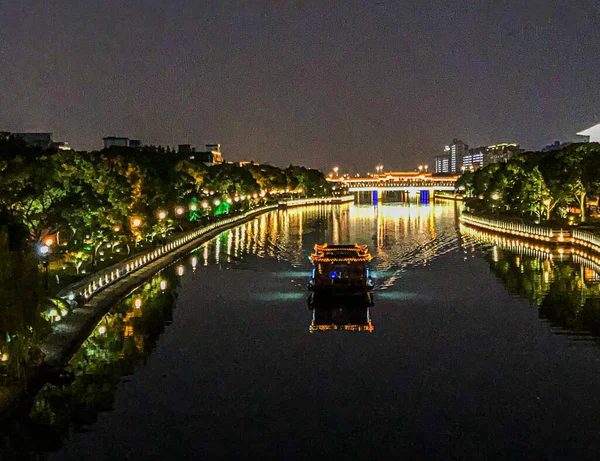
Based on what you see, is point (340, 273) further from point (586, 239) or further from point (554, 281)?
point (586, 239)

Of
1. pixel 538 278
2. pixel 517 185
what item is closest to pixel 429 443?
pixel 538 278

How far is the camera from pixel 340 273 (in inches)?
1307

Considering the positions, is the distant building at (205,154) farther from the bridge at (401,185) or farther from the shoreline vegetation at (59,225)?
the shoreline vegetation at (59,225)

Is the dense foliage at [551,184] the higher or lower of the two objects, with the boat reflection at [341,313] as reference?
higher

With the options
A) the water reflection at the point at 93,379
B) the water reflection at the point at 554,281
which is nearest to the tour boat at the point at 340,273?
the water reflection at the point at 93,379

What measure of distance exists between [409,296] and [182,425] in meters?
17.7

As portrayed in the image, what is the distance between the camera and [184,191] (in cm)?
7088

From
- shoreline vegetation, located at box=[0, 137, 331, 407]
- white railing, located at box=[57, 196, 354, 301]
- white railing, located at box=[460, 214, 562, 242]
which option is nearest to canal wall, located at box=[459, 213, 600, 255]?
white railing, located at box=[460, 214, 562, 242]

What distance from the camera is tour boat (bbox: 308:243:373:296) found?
1252 inches

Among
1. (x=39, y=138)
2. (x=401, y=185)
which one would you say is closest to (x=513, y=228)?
(x=39, y=138)

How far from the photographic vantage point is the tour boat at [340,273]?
1252 inches

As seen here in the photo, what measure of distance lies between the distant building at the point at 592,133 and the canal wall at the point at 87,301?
185 feet

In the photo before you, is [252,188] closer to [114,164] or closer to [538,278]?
[114,164]

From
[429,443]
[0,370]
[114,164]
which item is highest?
[114,164]
